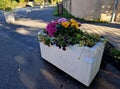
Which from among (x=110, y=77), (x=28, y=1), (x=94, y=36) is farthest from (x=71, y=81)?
(x=28, y=1)

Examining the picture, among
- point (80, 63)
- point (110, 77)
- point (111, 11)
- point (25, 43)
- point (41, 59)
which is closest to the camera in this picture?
point (80, 63)

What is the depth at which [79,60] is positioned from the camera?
2.68 m

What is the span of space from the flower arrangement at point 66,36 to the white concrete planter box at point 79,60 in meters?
0.13

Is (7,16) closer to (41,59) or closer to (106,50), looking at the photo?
(41,59)

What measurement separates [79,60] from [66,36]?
0.68 meters

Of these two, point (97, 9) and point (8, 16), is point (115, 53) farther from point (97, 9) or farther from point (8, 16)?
point (8, 16)

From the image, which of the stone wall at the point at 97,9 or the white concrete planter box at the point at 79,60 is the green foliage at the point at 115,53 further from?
the stone wall at the point at 97,9

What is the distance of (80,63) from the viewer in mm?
2695

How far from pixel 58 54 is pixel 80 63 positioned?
0.73m

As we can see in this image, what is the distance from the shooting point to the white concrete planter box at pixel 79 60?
8.16 ft

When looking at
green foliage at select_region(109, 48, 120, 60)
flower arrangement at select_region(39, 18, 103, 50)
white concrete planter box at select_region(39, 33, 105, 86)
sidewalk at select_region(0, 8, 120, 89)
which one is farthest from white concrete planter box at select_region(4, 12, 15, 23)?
green foliage at select_region(109, 48, 120, 60)

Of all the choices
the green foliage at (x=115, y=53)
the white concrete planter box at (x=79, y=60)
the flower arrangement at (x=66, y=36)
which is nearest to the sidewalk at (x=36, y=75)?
the white concrete planter box at (x=79, y=60)

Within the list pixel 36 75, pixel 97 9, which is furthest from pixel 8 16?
pixel 36 75

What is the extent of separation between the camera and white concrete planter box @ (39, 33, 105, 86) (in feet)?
8.16
